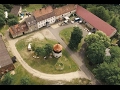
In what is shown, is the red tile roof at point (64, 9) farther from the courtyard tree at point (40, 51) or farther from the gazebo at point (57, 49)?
the courtyard tree at point (40, 51)

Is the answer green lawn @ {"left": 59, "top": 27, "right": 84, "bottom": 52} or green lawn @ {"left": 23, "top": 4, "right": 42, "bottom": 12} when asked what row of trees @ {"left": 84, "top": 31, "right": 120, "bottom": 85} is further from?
green lawn @ {"left": 23, "top": 4, "right": 42, "bottom": 12}

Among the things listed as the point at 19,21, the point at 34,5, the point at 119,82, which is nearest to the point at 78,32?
the point at 119,82

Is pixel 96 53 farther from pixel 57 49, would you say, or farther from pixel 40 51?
pixel 40 51

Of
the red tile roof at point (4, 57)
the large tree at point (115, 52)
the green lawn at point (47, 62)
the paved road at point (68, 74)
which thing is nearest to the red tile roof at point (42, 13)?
the green lawn at point (47, 62)

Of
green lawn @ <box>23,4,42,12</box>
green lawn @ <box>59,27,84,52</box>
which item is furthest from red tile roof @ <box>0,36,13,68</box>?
green lawn @ <box>23,4,42,12</box>

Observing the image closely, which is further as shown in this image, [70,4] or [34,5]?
[34,5]

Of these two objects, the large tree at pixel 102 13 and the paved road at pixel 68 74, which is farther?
the large tree at pixel 102 13

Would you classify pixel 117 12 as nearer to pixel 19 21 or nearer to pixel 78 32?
pixel 78 32
